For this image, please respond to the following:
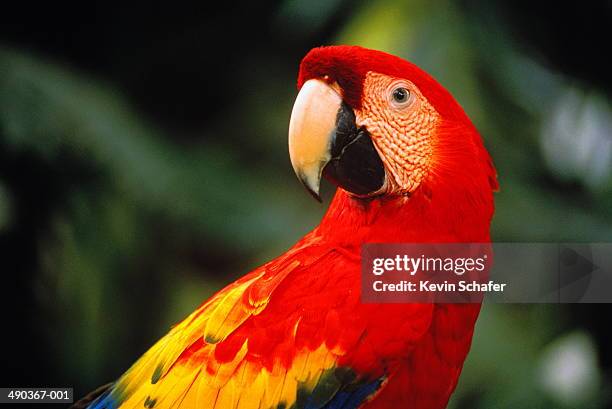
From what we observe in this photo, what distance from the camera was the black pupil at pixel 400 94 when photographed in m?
0.74

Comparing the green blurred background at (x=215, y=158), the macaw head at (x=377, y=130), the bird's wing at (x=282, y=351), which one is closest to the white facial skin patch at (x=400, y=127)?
the macaw head at (x=377, y=130)

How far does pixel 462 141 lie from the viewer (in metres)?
0.75

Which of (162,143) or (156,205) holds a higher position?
(162,143)

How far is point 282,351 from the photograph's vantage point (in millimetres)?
710

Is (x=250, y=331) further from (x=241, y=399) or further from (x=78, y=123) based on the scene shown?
(x=78, y=123)

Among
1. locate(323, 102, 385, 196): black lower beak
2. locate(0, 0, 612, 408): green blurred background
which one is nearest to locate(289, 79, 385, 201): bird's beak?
locate(323, 102, 385, 196): black lower beak

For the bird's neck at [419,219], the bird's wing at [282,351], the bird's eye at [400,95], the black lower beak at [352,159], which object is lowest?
the bird's wing at [282,351]

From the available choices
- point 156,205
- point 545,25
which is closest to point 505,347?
point 545,25

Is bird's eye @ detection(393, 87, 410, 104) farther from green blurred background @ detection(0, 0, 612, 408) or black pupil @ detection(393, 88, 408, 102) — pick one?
green blurred background @ detection(0, 0, 612, 408)

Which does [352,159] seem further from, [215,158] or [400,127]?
[215,158]

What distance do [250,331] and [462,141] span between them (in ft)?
1.03

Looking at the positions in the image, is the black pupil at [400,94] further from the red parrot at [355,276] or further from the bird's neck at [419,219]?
the bird's neck at [419,219]

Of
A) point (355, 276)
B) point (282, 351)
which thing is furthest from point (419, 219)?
point (282, 351)

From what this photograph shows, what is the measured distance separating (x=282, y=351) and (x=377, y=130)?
0.85 ft
